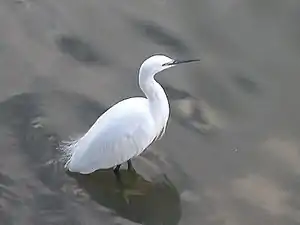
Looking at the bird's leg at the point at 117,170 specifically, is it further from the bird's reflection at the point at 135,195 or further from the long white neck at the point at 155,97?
the long white neck at the point at 155,97

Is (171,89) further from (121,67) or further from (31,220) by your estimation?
(31,220)

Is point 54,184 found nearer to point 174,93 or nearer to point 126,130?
point 126,130

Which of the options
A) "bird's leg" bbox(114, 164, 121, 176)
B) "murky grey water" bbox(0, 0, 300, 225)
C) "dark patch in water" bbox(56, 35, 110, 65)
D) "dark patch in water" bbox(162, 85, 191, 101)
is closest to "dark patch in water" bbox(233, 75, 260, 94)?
"murky grey water" bbox(0, 0, 300, 225)

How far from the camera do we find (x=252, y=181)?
4.81m

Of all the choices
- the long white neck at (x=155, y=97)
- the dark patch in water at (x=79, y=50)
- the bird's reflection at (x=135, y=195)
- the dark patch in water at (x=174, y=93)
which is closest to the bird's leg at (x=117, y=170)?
the bird's reflection at (x=135, y=195)

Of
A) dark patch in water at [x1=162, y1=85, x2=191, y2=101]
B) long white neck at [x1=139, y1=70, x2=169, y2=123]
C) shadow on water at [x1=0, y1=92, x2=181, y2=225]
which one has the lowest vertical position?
shadow on water at [x1=0, y1=92, x2=181, y2=225]

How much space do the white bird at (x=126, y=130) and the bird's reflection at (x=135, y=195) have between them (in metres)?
0.21

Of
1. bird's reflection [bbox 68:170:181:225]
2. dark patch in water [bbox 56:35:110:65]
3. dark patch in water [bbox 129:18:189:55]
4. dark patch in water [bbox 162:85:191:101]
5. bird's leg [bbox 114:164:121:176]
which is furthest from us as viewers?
dark patch in water [bbox 129:18:189:55]

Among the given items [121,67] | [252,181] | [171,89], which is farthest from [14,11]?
[252,181]

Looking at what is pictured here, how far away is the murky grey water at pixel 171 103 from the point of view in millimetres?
4645

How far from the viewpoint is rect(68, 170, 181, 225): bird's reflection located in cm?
463

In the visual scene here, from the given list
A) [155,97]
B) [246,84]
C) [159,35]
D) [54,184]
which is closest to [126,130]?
[155,97]

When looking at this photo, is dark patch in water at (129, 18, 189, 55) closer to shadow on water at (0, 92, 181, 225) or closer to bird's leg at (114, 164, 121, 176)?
shadow on water at (0, 92, 181, 225)

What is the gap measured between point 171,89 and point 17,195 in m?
1.40
